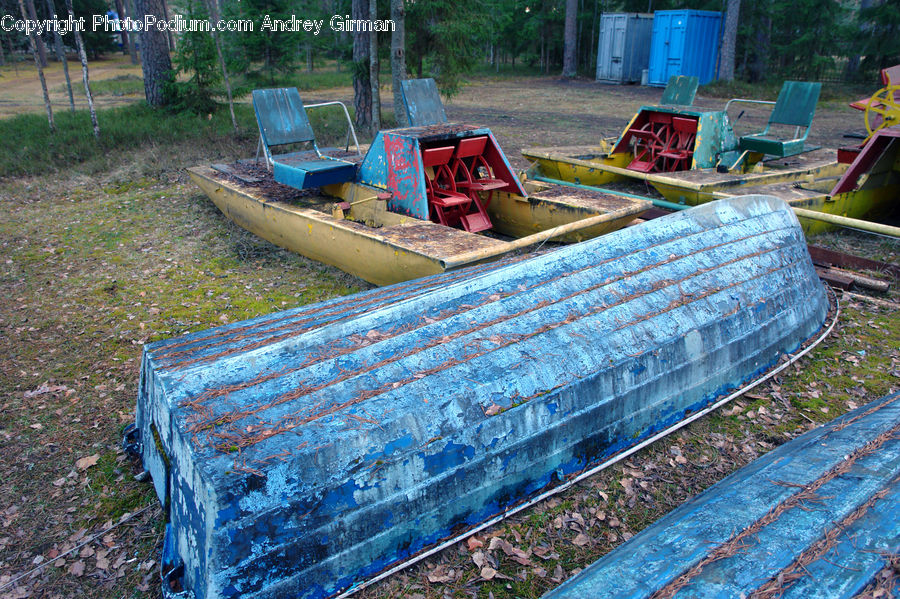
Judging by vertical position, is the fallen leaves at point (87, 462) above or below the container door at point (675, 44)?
below

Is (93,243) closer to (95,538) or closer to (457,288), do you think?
(95,538)

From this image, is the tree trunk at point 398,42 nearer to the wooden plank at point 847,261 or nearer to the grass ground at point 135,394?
the grass ground at point 135,394

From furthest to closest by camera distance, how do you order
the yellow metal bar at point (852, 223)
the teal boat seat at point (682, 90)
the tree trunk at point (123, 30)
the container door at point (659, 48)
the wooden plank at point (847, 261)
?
1. the tree trunk at point (123, 30)
2. the container door at point (659, 48)
3. the teal boat seat at point (682, 90)
4. the wooden plank at point (847, 261)
5. the yellow metal bar at point (852, 223)

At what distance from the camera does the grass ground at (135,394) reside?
10.1ft

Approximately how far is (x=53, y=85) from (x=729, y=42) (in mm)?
25634

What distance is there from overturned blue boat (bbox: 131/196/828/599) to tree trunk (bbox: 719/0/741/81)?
20.4m


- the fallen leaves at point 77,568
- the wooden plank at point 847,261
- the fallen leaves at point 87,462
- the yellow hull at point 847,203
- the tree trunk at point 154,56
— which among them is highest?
the tree trunk at point 154,56

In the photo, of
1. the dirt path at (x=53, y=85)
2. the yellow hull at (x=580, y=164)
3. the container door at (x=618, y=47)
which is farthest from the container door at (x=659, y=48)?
the dirt path at (x=53, y=85)

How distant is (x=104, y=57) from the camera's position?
34156 millimetres

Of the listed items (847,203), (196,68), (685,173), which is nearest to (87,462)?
(685,173)

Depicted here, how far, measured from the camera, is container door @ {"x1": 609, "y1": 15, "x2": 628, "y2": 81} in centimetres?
Result: 2496

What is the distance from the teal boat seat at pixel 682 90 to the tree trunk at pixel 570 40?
18.3 metres

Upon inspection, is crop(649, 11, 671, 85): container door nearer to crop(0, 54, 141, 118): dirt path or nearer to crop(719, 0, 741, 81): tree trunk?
crop(719, 0, 741, 81): tree trunk

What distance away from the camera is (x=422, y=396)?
3.07 meters
